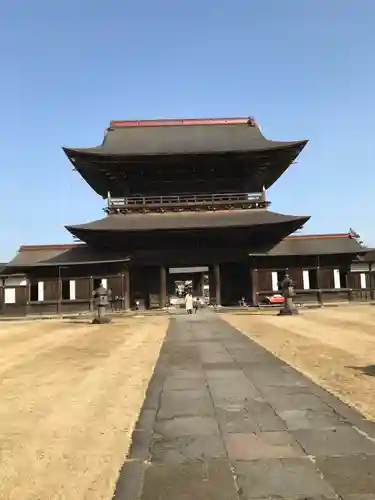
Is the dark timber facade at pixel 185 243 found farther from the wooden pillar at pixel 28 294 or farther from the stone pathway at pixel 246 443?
the stone pathway at pixel 246 443

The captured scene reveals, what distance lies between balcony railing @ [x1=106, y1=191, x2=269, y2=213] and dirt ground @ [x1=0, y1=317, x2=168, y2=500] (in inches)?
736

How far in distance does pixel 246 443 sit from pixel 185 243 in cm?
2577

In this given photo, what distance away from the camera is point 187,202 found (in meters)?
31.1

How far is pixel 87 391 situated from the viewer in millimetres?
7426

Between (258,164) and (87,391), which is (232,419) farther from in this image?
(258,164)

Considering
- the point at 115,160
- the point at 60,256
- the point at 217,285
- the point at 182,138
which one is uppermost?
the point at 182,138

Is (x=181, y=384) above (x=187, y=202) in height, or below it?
below

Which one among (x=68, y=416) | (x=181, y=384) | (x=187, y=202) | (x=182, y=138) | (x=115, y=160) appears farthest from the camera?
(x=182, y=138)

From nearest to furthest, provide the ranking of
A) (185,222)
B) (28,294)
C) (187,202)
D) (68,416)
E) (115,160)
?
(68,416), (185,222), (115,160), (28,294), (187,202)

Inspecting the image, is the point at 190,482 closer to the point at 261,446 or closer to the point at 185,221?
the point at 261,446

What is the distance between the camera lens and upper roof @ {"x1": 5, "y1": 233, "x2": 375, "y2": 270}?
29.7m

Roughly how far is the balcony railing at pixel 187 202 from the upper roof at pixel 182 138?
3012mm

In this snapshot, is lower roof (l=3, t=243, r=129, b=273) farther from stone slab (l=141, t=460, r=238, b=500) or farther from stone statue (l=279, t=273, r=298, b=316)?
stone slab (l=141, t=460, r=238, b=500)

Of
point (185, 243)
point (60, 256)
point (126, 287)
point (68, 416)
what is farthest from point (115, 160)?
point (68, 416)
